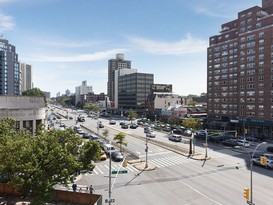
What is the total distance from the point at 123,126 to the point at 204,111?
157 ft

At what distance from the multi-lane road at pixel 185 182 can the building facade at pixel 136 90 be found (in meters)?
122

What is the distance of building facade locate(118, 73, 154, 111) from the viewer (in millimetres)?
170625

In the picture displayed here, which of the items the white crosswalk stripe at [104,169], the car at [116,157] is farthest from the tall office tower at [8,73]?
the white crosswalk stripe at [104,169]

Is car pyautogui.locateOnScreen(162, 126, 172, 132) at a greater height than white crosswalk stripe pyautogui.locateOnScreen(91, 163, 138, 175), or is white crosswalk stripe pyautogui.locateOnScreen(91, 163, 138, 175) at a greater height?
car pyautogui.locateOnScreen(162, 126, 172, 132)

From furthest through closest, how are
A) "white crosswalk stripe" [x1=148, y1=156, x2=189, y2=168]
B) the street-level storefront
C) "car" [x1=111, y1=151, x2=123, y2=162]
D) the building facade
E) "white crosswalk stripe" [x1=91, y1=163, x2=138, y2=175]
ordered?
1. the building facade
2. the street-level storefront
3. "car" [x1=111, y1=151, x2=123, y2=162]
4. "white crosswalk stripe" [x1=148, y1=156, x2=189, y2=168]
5. "white crosswalk stripe" [x1=91, y1=163, x2=138, y2=175]

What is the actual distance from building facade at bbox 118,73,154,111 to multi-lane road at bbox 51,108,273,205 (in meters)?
122

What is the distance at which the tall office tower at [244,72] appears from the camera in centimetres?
7875

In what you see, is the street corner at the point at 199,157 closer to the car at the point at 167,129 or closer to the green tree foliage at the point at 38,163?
the green tree foliage at the point at 38,163

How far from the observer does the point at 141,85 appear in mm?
172500

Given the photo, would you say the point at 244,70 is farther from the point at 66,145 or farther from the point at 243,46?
the point at 66,145

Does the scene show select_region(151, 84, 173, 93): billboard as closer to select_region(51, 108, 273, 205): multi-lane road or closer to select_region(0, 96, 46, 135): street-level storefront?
select_region(0, 96, 46, 135): street-level storefront

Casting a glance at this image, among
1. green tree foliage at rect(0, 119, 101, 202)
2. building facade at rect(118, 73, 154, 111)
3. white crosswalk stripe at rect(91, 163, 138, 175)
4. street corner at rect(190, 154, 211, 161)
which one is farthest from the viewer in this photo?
building facade at rect(118, 73, 154, 111)

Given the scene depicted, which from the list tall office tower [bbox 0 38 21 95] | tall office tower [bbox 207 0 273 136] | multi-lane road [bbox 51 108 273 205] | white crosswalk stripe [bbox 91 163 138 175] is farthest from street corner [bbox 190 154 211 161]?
tall office tower [bbox 0 38 21 95]

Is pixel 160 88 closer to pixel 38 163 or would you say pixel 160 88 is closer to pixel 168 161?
pixel 168 161
